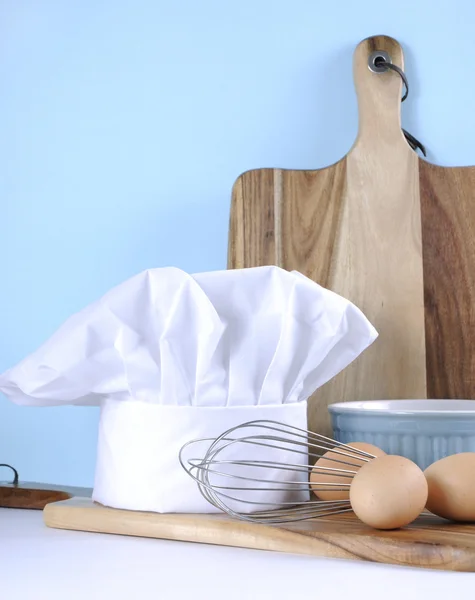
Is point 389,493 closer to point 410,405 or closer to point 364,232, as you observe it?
point 410,405

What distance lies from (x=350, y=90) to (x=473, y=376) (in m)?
0.29

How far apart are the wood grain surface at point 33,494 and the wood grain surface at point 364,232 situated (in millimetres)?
214

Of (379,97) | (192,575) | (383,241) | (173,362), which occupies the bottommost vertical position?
(192,575)

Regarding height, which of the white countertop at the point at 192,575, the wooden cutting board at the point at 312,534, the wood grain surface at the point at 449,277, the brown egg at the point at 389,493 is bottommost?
the white countertop at the point at 192,575

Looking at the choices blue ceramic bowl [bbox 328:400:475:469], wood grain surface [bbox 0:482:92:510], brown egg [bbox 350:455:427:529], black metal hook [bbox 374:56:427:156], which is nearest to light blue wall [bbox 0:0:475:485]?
black metal hook [bbox 374:56:427:156]

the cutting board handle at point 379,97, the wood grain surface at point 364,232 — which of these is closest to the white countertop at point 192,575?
the wood grain surface at point 364,232

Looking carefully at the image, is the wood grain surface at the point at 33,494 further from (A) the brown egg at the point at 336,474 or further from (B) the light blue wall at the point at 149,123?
(A) the brown egg at the point at 336,474

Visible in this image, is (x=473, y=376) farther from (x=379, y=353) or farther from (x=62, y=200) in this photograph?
(x=62, y=200)

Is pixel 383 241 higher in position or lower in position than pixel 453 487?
higher

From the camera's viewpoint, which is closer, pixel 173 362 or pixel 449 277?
pixel 173 362

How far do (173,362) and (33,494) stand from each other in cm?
25

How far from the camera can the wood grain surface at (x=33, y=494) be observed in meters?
0.68

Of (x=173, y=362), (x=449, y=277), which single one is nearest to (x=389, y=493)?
(x=173, y=362)

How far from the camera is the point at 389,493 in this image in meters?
0.45
